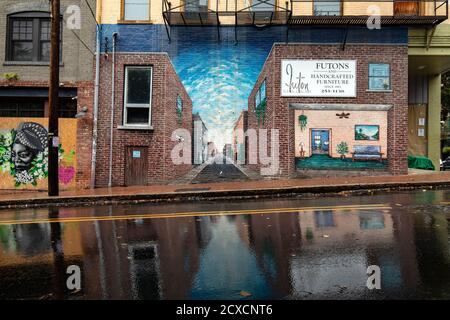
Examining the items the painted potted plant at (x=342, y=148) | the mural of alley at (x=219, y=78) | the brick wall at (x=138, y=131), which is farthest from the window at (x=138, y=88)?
the painted potted plant at (x=342, y=148)

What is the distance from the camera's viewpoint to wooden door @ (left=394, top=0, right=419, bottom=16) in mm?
16984

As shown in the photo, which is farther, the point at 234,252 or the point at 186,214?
the point at 186,214

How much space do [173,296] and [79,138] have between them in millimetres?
13736

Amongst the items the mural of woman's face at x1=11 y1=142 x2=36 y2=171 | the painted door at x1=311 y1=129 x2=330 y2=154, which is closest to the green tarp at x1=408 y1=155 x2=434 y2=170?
the painted door at x1=311 y1=129 x2=330 y2=154

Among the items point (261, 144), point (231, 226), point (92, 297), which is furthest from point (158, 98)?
point (92, 297)

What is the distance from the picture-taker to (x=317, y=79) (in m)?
16.5

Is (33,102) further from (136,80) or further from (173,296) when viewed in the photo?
(173,296)

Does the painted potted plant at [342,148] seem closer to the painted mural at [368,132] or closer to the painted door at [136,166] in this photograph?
the painted mural at [368,132]

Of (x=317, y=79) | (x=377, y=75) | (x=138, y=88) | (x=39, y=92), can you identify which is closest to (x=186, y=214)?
(x=138, y=88)

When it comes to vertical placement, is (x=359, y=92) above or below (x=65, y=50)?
below

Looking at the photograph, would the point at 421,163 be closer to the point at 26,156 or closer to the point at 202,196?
the point at 202,196

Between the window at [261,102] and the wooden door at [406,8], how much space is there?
6433 mm

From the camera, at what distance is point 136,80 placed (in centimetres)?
Answer: 1711

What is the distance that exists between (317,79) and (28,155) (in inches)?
487
